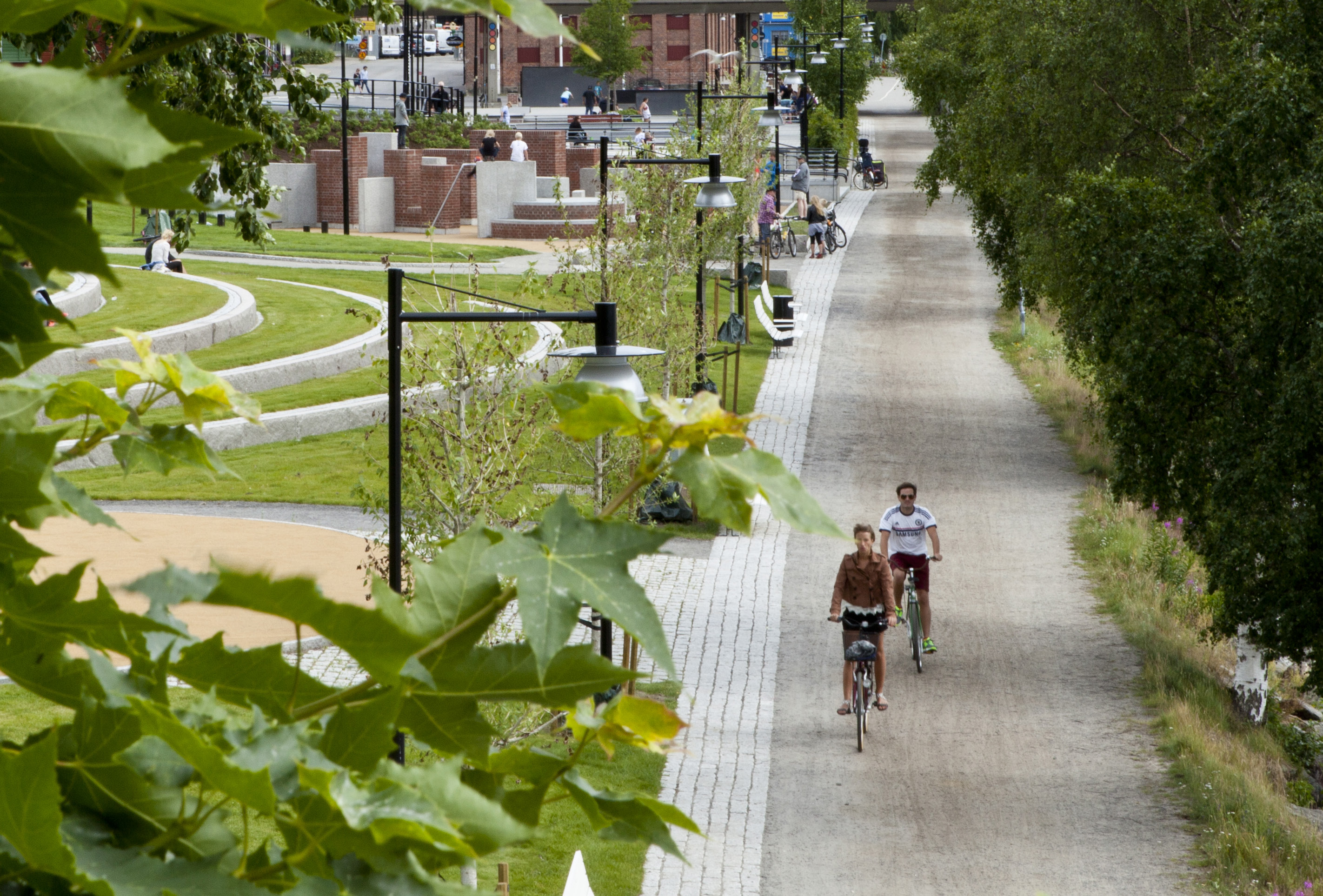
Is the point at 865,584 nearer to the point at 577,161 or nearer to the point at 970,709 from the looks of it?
the point at 970,709

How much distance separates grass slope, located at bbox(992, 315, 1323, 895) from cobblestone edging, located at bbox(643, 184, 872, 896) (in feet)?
11.8

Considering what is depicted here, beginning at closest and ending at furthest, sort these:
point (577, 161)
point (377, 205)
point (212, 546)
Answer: point (212, 546) < point (377, 205) < point (577, 161)

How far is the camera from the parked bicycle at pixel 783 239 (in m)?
46.8

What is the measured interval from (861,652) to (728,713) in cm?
156

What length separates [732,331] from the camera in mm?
25609

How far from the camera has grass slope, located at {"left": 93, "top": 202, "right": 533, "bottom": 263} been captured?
130 ft

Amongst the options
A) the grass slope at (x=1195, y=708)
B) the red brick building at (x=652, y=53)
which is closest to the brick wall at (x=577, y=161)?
the grass slope at (x=1195, y=708)

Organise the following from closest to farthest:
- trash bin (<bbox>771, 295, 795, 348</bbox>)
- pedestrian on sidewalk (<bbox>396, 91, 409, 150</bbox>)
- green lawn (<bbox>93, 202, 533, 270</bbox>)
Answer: trash bin (<bbox>771, 295, 795, 348</bbox>)
green lawn (<bbox>93, 202, 533, 270</bbox>)
pedestrian on sidewalk (<bbox>396, 91, 409, 150</bbox>)

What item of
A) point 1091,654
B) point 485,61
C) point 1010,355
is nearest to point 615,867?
point 1091,654

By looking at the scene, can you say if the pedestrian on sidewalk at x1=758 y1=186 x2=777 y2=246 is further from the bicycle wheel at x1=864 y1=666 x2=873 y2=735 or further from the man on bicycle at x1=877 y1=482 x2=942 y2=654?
the bicycle wheel at x1=864 y1=666 x2=873 y2=735

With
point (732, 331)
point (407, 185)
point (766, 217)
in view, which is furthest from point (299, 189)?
point (732, 331)

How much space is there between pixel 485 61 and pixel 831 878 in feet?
265

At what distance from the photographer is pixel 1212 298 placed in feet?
48.4

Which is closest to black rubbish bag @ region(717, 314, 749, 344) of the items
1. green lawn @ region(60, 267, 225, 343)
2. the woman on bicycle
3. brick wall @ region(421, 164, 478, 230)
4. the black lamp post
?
the black lamp post
